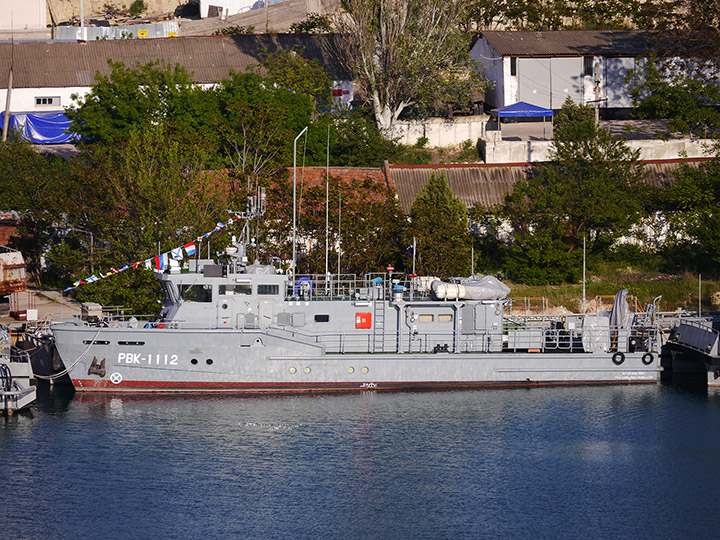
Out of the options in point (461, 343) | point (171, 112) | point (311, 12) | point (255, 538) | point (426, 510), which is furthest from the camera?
point (311, 12)

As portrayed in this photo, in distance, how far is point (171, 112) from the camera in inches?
2576

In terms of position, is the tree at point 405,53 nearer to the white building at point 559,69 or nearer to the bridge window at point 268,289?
the white building at point 559,69

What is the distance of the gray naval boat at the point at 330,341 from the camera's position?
40.4 m

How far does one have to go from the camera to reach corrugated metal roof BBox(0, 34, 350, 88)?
77375 millimetres

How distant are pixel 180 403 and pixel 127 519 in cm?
1103

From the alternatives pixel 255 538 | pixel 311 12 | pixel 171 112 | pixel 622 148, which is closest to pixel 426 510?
pixel 255 538

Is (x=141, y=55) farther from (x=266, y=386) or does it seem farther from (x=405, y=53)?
Result: (x=266, y=386)

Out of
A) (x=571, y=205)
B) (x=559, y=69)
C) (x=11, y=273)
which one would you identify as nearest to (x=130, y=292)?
(x=11, y=273)

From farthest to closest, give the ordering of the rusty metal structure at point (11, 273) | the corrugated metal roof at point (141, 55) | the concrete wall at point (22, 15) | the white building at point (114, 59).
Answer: the concrete wall at point (22, 15), the corrugated metal roof at point (141, 55), the white building at point (114, 59), the rusty metal structure at point (11, 273)

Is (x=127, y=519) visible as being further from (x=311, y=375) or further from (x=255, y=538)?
(x=311, y=375)

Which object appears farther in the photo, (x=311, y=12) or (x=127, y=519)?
(x=311, y=12)

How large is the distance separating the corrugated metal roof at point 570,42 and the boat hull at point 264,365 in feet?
113

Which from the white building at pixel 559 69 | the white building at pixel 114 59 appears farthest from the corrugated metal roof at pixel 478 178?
the white building at pixel 114 59

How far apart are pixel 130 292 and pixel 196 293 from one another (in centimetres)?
752
